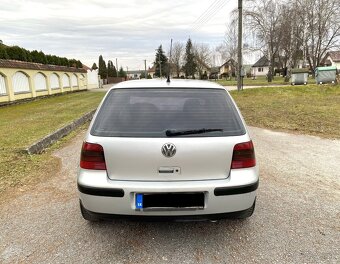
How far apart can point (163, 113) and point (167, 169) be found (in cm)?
56

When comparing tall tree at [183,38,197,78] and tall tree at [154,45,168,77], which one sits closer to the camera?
tall tree at [183,38,197,78]

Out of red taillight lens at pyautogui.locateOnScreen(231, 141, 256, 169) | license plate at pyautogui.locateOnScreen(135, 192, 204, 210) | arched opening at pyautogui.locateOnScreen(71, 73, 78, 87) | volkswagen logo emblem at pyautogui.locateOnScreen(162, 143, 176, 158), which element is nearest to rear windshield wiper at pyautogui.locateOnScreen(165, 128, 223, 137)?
volkswagen logo emblem at pyautogui.locateOnScreen(162, 143, 176, 158)

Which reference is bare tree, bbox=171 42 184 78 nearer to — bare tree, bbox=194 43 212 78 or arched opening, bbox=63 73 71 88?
bare tree, bbox=194 43 212 78

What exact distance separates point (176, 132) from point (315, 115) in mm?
9235

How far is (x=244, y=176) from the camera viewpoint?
2674 millimetres

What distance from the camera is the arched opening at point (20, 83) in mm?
18531

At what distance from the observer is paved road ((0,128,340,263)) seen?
2645 mm

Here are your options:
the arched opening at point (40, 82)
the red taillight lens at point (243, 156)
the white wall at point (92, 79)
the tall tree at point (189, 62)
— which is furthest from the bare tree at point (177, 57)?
the red taillight lens at point (243, 156)

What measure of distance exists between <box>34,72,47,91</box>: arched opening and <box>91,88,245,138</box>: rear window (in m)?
21.4

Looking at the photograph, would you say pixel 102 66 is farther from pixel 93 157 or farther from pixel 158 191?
pixel 158 191

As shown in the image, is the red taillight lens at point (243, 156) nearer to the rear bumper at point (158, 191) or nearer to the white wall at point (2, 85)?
the rear bumper at point (158, 191)

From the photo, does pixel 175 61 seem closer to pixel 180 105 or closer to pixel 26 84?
pixel 26 84

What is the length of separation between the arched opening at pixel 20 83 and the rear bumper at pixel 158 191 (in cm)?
1839

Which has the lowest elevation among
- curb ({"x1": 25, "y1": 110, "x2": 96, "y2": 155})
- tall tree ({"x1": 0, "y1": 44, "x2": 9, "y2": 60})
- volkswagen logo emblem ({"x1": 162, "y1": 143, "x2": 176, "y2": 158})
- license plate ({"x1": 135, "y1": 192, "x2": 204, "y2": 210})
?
curb ({"x1": 25, "y1": 110, "x2": 96, "y2": 155})
